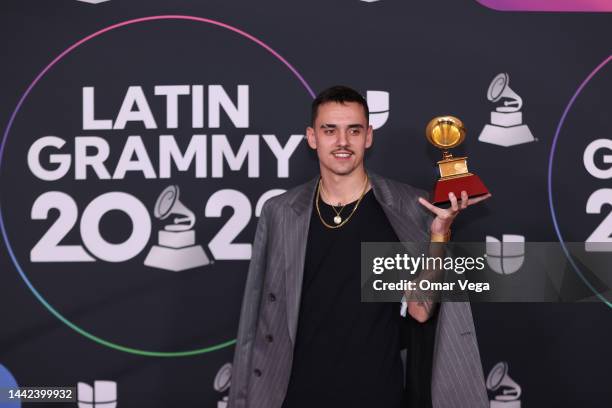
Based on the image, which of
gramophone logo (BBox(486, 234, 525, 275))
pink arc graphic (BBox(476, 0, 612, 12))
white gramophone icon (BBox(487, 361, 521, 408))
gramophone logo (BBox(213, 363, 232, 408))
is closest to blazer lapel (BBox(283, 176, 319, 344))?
gramophone logo (BBox(213, 363, 232, 408))

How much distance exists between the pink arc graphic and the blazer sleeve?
159 centimetres

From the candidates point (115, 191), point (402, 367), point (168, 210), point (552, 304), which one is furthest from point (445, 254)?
point (115, 191)

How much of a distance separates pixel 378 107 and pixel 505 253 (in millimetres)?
931

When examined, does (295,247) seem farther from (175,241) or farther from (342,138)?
(175,241)

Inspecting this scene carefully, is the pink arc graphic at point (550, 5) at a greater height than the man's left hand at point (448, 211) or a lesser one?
greater

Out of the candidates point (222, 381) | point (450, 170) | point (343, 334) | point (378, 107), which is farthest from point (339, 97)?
point (222, 381)

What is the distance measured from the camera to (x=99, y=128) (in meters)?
2.91

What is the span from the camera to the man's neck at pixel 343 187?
87.5 inches

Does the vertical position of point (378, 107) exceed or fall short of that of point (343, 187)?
it exceeds it

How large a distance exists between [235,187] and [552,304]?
5.36ft

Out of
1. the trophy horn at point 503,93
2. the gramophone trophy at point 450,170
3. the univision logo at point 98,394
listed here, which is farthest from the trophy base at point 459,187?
the univision logo at point 98,394

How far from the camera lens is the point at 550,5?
2.93 m

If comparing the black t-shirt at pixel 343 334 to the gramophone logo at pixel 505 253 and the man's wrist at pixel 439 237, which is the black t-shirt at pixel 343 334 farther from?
the gramophone logo at pixel 505 253

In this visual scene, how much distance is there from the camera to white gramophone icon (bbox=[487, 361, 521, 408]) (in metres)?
2.90
